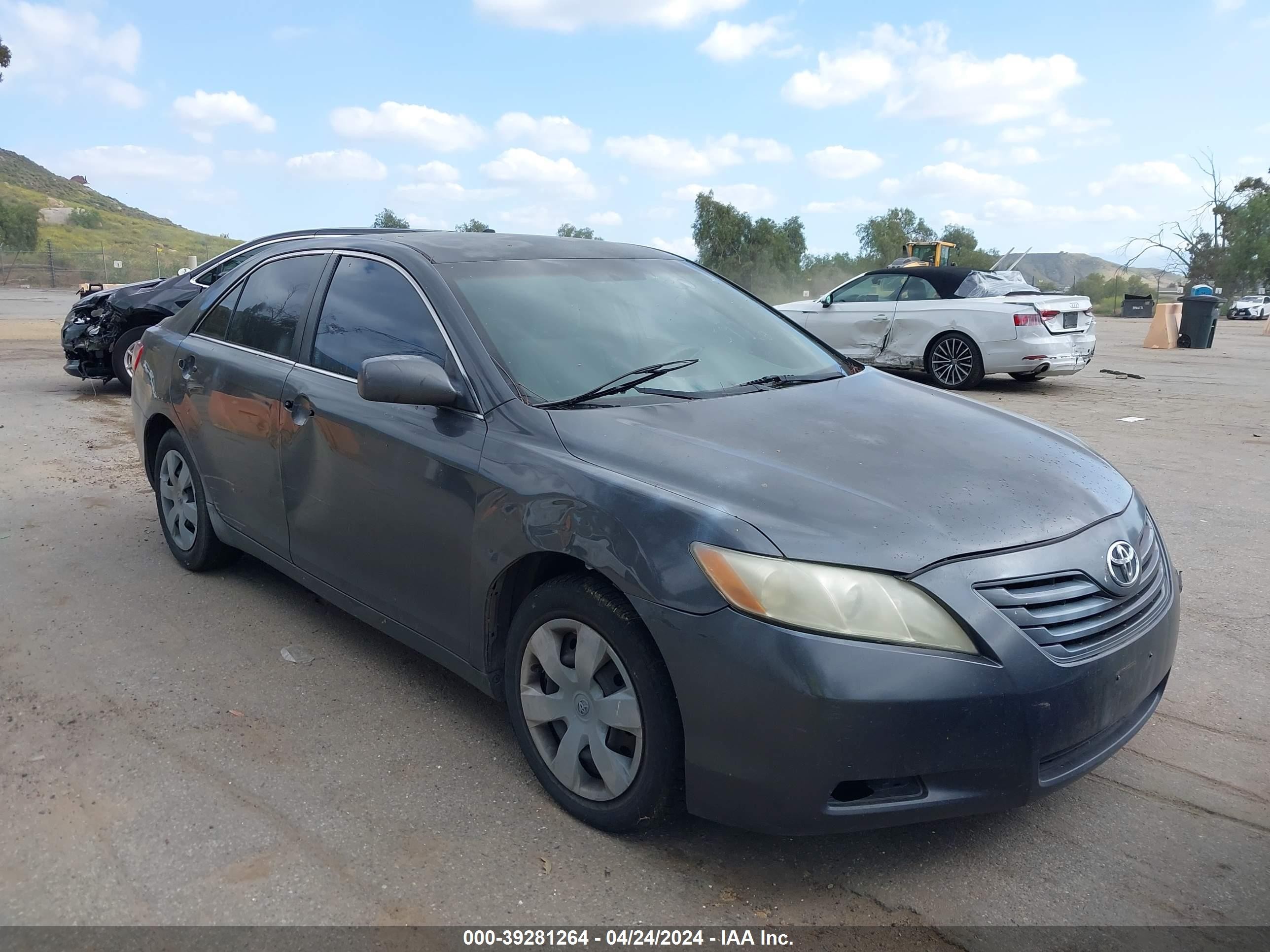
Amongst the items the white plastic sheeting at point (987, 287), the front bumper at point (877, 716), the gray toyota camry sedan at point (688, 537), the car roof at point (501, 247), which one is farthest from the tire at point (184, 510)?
the white plastic sheeting at point (987, 287)

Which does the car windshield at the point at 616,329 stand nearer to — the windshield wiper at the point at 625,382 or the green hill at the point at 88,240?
the windshield wiper at the point at 625,382

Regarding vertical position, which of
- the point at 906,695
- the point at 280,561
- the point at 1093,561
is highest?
the point at 1093,561

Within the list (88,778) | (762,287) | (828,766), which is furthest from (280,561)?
(762,287)

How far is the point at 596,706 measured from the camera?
8.84 feet

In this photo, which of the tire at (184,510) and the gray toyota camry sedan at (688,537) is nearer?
the gray toyota camry sedan at (688,537)

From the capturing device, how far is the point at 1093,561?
8.48 feet

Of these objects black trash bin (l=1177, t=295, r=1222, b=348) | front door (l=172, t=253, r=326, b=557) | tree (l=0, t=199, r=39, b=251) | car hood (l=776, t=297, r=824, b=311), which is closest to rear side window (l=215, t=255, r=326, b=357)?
front door (l=172, t=253, r=326, b=557)

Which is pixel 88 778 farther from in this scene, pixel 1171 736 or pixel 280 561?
pixel 1171 736

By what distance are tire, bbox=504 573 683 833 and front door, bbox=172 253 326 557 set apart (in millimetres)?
1589

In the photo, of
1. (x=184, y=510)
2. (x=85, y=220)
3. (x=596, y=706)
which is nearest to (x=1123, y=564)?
(x=596, y=706)

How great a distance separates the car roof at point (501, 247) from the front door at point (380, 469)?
0.18m

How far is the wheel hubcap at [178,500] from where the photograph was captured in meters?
4.79

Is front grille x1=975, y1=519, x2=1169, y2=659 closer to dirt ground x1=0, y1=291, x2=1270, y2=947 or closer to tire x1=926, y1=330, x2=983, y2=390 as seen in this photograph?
dirt ground x1=0, y1=291, x2=1270, y2=947

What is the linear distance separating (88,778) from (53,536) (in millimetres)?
2996
